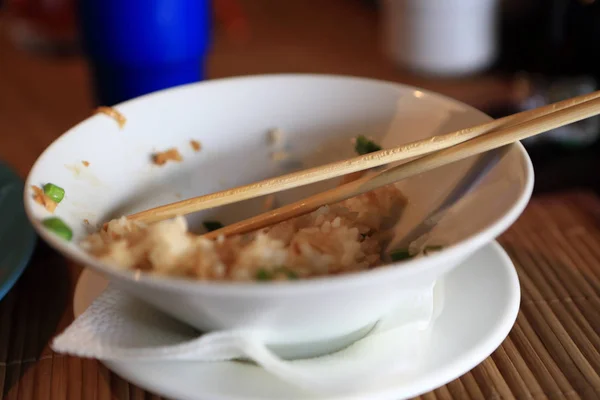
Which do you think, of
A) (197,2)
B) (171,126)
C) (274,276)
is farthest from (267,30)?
(274,276)

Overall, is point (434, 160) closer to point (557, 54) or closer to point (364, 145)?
point (364, 145)

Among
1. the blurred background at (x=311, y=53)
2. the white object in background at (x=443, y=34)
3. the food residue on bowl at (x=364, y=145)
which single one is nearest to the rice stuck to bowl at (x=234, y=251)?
the food residue on bowl at (x=364, y=145)

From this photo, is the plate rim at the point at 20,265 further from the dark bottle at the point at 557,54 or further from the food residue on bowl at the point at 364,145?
the dark bottle at the point at 557,54

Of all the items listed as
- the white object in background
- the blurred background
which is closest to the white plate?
the blurred background

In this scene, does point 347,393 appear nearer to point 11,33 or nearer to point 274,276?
point 274,276

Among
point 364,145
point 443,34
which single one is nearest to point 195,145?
point 364,145

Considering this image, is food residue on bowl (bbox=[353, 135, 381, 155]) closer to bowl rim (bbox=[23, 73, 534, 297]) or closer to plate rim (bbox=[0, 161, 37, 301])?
bowl rim (bbox=[23, 73, 534, 297])
